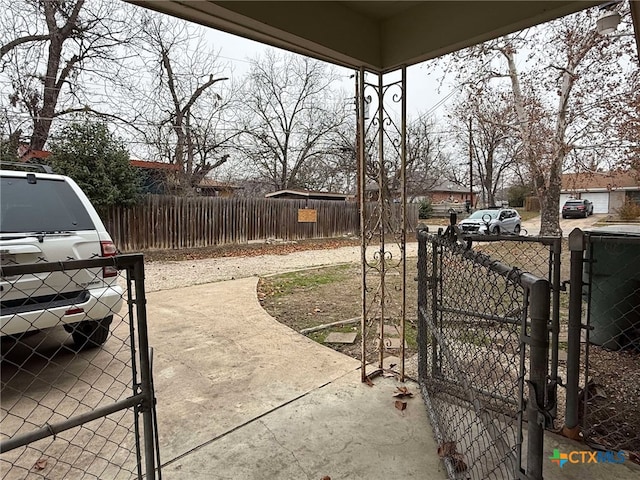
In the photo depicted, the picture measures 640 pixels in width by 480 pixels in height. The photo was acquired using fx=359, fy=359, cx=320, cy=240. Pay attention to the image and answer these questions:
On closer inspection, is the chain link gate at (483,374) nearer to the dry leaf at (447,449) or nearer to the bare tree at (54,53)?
the dry leaf at (447,449)

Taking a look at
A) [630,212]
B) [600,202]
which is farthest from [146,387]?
[600,202]

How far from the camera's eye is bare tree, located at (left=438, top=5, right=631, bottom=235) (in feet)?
32.7

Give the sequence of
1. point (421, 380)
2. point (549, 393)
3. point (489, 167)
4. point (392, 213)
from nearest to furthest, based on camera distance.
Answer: point (549, 393) → point (421, 380) → point (392, 213) → point (489, 167)

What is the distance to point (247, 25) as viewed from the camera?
6.10 feet

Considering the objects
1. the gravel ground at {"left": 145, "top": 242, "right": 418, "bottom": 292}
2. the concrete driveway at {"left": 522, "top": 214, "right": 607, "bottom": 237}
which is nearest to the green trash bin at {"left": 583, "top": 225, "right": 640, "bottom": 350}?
the gravel ground at {"left": 145, "top": 242, "right": 418, "bottom": 292}

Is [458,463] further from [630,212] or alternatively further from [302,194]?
[630,212]

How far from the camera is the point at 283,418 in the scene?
219 centimetres

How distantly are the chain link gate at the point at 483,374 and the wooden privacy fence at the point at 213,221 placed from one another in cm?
924

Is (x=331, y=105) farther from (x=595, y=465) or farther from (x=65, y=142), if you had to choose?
(x=595, y=465)

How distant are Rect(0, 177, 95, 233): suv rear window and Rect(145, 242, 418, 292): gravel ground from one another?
10.7ft

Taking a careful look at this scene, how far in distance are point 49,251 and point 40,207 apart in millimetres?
479

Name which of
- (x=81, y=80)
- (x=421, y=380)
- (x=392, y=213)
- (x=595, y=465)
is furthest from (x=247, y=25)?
(x=81, y=80)

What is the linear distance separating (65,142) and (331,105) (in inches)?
511

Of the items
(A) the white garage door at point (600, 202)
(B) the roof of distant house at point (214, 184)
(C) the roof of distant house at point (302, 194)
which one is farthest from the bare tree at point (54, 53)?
(A) the white garage door at point (600, 202)
